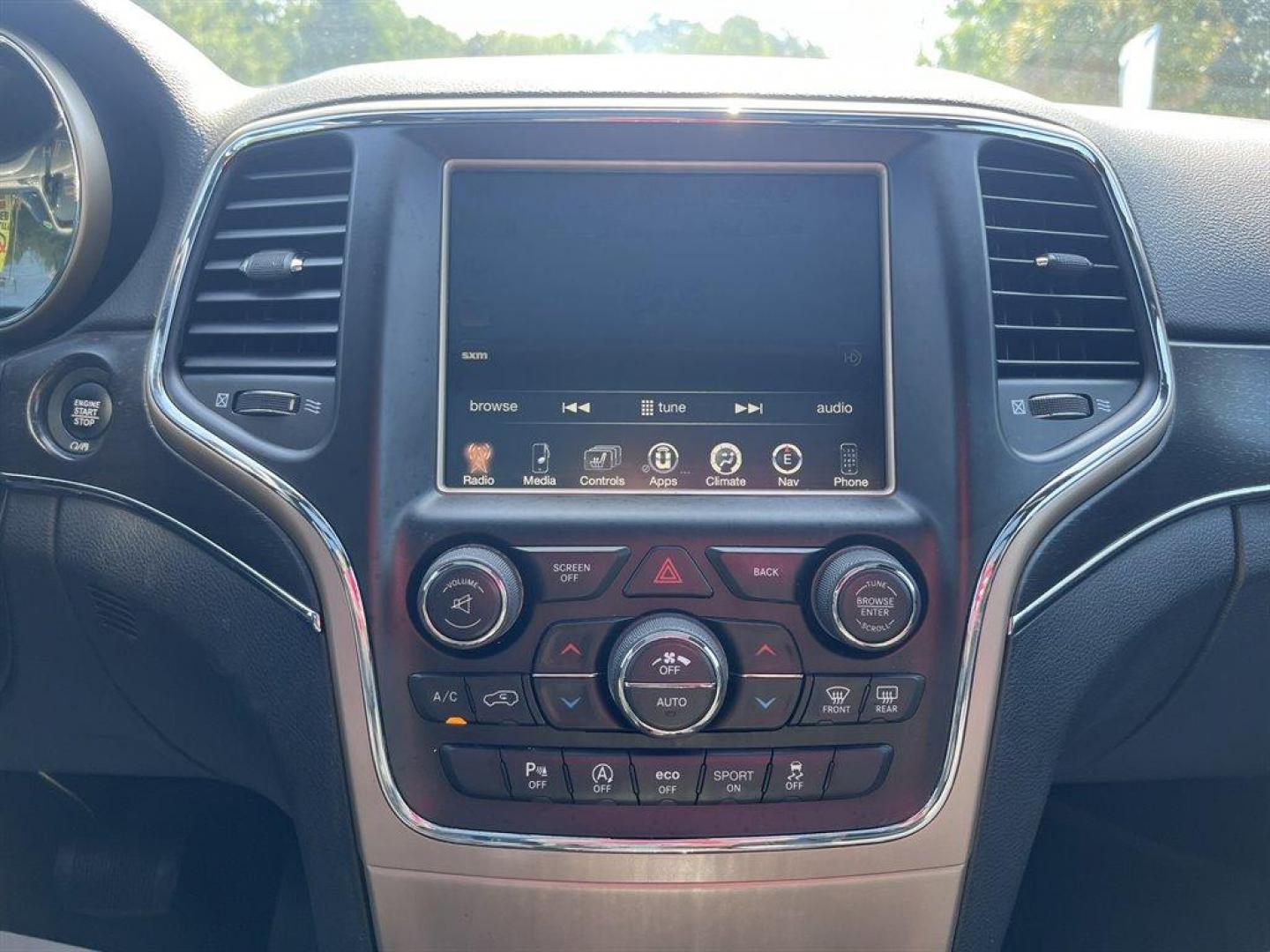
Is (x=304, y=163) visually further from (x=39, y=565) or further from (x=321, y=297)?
(x=39, y=565)

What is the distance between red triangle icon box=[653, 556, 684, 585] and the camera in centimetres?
135

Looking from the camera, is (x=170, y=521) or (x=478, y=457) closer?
(x=478, y=457)

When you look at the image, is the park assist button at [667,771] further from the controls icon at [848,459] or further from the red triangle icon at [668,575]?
the controls icon at [848,459]

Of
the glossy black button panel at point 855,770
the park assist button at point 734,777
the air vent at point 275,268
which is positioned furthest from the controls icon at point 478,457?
the glossy black button panel at point 855,770

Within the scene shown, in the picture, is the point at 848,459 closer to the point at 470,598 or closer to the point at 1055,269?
the point at 1055,269

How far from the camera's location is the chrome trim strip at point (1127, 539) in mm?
1436

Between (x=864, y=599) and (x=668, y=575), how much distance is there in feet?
0.77

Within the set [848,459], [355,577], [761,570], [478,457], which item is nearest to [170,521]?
[355,577]

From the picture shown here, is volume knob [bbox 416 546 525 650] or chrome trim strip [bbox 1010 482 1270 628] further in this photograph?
chrome trim strip [bbox 1010 482 1270 628]

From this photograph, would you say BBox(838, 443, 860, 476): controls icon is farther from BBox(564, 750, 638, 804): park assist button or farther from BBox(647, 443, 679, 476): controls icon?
BBox(564, 750, 638, 804): park assist button

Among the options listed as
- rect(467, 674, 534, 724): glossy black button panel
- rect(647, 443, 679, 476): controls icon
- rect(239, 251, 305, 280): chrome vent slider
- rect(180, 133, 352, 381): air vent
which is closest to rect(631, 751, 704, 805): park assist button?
rect(467, 674, 534, 724): glossy black button panel

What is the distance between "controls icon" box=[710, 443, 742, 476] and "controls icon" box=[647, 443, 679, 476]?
0.05 metres

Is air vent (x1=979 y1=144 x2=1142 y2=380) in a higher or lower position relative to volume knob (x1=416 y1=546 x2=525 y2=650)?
higher

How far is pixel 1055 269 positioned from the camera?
1478 mm
